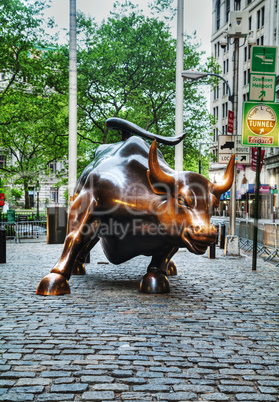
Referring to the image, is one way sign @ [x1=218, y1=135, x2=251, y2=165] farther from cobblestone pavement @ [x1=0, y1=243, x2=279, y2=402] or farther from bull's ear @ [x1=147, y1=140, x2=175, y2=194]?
bull's ear @ [x1=147, y1=140, x2=175, y2=194]

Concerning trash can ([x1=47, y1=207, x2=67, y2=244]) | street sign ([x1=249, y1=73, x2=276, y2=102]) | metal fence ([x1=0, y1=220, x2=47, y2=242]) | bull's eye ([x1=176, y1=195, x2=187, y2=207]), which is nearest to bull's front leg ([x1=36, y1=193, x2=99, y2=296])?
bull's eye ([x1=176, y1=195, x2=187, y2=207])

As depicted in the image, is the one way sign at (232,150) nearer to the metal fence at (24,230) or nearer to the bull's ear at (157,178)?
the bull's ear at (157,178)

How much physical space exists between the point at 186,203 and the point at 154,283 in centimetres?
159

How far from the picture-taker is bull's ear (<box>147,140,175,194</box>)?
219 inches

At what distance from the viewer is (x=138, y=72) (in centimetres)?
2092

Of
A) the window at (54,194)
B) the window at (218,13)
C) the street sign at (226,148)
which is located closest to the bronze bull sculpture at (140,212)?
the street sign at (226,148)

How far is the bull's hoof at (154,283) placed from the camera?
6539 mm

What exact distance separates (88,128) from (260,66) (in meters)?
14.7

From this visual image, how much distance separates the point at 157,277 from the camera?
6574mm

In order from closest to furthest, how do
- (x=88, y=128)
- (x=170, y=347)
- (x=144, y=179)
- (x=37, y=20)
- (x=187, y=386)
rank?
(x=187, y=386), (x=170, y=347), (x=144, y=179), (x=37, y=20), (x=88, y=128)

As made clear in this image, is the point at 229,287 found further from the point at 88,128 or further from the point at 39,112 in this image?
the point at 88,128

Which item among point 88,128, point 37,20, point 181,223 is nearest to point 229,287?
point 181,223

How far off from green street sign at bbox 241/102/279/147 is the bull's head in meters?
4.35

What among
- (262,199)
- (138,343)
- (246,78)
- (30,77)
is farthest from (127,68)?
(246,78)
